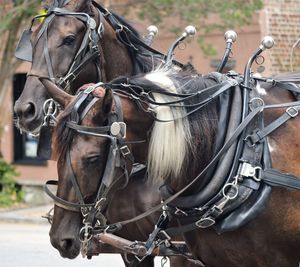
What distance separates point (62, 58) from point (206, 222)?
2051 millimetres

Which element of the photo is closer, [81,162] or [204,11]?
[81,162]

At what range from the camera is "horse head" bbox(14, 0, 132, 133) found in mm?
5883

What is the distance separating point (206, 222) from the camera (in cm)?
446

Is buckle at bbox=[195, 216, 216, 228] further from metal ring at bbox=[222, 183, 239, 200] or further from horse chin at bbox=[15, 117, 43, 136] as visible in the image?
horse chin at bbox=[15, 117, 43, 136]

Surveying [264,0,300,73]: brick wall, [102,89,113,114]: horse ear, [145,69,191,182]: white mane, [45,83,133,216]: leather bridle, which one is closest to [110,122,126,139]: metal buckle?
[45,83,133,216]: leather bridle

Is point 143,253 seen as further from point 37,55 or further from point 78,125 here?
point 37,55

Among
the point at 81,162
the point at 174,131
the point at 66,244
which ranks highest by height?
the point at 174,131

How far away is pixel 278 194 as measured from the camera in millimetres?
4492

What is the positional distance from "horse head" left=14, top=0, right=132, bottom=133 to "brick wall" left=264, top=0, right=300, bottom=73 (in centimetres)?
1064

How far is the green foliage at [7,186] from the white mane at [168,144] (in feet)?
42.3

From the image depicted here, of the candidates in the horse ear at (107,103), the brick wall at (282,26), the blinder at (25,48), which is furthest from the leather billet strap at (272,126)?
the brick wall at (282,26)

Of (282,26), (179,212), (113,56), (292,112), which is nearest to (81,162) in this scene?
(179,212)

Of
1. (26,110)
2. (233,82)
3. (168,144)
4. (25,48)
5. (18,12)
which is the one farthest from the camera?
(18,12)

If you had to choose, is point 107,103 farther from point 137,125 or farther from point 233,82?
point 233,82
